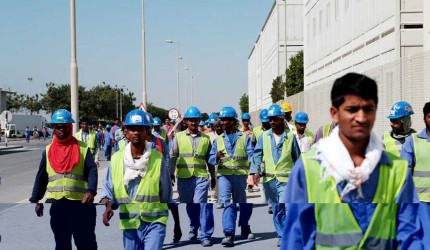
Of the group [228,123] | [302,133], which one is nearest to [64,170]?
[228,123]

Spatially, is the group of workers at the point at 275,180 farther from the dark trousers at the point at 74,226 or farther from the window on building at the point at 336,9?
the window on building at the point at 336,9

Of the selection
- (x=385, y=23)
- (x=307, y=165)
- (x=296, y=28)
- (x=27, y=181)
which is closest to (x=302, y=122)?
(x=307, y=165)

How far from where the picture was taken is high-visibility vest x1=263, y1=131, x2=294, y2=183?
9.26 metres

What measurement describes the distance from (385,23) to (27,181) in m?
15.1

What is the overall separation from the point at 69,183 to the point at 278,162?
10.5 ft

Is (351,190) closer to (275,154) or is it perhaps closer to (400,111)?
(400,111)

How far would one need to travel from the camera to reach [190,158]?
10359 millimetres

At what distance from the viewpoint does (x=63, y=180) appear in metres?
7.08

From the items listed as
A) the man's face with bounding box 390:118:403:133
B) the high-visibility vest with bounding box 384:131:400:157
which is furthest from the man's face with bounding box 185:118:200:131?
the man's face with bounding box 390:118:403:133

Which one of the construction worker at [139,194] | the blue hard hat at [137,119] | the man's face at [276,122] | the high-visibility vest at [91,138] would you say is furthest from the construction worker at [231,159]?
the high-visibility vest at [91,138]

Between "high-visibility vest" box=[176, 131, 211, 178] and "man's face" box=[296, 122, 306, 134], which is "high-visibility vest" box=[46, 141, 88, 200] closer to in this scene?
"high-visibility vest" box=[176, 131, 211, 178]

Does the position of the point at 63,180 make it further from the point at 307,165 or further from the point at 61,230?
the point at 307,165

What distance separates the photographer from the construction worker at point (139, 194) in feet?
18.3

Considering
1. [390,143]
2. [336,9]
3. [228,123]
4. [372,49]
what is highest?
[336,9]
